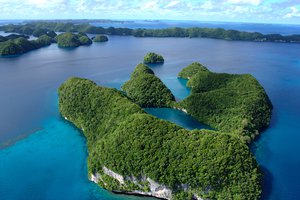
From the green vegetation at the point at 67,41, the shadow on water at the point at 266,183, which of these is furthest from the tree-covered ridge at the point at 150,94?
the green vegetation at the point at 67,41

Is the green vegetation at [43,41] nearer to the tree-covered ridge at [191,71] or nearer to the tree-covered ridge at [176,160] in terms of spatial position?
the tree-covered ridge at [191,71]

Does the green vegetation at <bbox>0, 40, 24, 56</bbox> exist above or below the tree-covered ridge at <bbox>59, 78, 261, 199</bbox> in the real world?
below

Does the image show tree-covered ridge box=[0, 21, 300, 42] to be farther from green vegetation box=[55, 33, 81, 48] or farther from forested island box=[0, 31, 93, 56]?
green vegetation box=[55, 33, 81, 48]

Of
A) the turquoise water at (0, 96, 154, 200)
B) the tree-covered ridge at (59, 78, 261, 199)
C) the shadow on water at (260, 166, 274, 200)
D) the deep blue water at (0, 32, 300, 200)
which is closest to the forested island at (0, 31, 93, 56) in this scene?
the deep blue water at (0, 32, 300, 200)

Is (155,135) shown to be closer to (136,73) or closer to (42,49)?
(136,73)

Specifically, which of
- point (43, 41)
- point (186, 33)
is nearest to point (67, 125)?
point (43, 41)

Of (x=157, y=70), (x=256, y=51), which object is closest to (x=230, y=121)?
(x=157, y=70)
